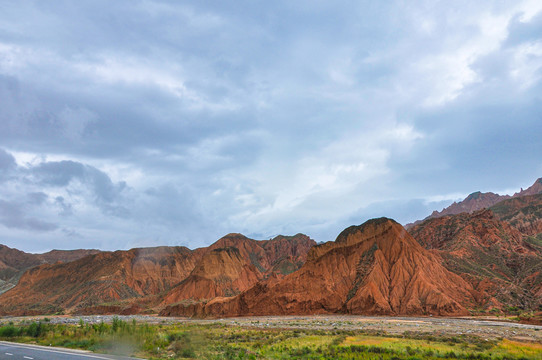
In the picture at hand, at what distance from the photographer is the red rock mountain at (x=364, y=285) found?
A: 77125 millimetres

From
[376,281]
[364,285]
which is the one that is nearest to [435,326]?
[376,281]

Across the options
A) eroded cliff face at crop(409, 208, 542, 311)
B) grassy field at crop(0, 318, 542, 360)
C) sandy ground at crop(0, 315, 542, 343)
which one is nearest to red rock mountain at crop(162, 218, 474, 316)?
eroded cliff face at crop(409, 208, 542, 311)

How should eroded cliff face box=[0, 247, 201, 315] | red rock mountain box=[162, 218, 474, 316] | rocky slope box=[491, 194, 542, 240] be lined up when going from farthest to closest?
rocky slope box=[491, 194, 542, 240]
eroded cliff face box=[0, 247, 201, 315]
red rock mountain box=[162, 218, 474, 316]

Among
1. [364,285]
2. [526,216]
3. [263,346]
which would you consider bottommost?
[263,346]

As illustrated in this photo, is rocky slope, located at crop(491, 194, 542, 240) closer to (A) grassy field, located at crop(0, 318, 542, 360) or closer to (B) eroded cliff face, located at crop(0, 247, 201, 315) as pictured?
(A) grassy field, located at crop(0, 318, 542, 360)

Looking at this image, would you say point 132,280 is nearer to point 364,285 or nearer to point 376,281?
point 364,285

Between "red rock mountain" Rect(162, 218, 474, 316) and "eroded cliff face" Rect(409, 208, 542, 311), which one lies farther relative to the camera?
"eroded cliff face" Rect(409, 208, 542, 311)

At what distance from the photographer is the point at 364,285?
83312 millimetres

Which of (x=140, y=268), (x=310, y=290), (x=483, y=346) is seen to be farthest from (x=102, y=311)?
(x=483, y=346)

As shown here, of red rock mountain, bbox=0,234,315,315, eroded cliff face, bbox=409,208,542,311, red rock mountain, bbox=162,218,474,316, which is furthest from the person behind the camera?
red rock mountain, bbox=0,234,315,315

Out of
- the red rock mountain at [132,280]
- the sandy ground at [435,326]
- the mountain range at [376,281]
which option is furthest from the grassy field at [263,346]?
the red rock mountain at [132,280]

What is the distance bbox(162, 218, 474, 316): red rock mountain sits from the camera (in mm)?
77125

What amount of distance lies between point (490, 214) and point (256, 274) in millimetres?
92490

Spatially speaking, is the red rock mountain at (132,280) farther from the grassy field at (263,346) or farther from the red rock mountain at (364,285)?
the grassy field at (263,346)
